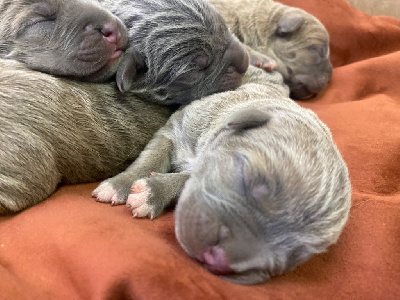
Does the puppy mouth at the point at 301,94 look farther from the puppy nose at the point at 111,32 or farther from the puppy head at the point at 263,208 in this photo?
the puppy head at the point at 263,208

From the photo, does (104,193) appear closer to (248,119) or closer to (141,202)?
(141,202)

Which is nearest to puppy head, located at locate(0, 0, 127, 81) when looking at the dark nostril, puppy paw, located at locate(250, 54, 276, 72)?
the dark nostril

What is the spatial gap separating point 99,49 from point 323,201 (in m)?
1.53

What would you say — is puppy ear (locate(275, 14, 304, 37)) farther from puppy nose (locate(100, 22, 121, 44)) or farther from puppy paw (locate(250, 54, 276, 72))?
puppy nose (locate(100, 22, 121, 44))

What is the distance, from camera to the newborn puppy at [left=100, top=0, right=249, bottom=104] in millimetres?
2623

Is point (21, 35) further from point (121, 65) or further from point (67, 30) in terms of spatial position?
point (121, 65)

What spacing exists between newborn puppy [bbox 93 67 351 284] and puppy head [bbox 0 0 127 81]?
2.52ft

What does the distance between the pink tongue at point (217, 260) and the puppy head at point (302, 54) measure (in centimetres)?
274

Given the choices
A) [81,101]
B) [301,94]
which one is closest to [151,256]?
[81,101]

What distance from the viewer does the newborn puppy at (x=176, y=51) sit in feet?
8.61

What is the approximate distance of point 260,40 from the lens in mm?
4230

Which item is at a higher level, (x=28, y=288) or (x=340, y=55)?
(x=28, y=288)

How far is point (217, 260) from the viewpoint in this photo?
1650 millimetres

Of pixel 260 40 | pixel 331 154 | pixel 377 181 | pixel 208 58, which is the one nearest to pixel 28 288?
pixel 331 154
